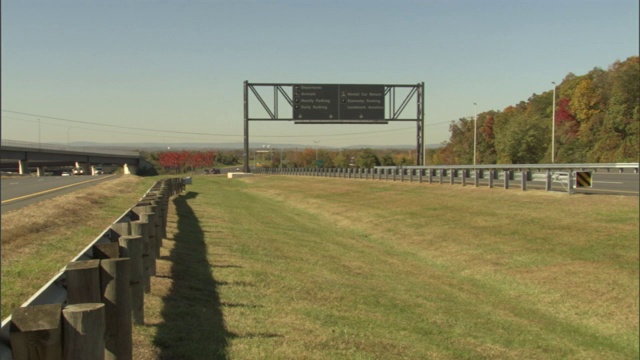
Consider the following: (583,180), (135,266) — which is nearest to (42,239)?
(135,266)

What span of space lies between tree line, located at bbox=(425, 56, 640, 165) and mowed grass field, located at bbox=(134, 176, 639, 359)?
181ft

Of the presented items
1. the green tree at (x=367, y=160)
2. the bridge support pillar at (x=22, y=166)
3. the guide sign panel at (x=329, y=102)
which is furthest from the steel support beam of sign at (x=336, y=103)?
the green tree at (x=367, y=160)

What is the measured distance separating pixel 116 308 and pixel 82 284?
0.34m

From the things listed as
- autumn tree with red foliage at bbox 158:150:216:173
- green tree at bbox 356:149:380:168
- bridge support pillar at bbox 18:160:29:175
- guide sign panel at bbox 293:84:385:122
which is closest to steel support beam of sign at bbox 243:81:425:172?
guide sign panel at bbox 293:84:385:122

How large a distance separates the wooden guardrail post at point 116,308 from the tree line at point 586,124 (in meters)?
69.4

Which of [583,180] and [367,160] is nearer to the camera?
[583,180]

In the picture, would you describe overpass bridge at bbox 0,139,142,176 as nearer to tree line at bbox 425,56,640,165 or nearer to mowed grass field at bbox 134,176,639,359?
mowed grass field at bbox 134,176,639,359

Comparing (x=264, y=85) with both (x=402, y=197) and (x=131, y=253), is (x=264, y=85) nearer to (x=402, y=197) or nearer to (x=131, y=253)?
(x=402, y=197)

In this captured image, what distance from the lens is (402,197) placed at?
1139 inches

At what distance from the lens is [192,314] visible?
20.7 ft

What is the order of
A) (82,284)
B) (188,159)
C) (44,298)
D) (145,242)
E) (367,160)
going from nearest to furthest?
(44,298) → (82,284) → (145,242) → (367,160) → (188,159)

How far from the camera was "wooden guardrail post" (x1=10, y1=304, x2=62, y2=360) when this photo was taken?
111 inches

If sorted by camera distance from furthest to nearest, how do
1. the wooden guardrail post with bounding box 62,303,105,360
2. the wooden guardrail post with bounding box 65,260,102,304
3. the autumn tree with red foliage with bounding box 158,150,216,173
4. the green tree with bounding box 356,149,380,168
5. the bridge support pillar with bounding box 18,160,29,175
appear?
1. the autumn tree with red foliage with bounding box 158,150,216,173
2. the green tree with bounding box 356,149,380,168
3. the bridge support pillar with bounding box 18,160,29,175
4. the wooden guardrail post with bounding box 65,260,102,304
5. the wooden guardrail post with bounding box 62,303,105,360

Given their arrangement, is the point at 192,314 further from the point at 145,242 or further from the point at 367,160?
the point at 367,160
